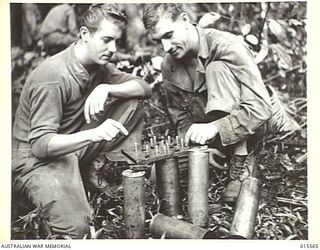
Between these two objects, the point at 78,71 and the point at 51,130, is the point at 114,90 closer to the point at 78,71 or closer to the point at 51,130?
the point at 78,71

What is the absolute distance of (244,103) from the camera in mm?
4121

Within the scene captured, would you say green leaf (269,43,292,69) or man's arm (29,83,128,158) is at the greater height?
green leaf (269,43,292,69)

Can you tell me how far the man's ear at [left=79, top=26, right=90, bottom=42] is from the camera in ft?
13.7

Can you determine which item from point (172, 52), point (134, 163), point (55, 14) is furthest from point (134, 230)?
point (55, 14)

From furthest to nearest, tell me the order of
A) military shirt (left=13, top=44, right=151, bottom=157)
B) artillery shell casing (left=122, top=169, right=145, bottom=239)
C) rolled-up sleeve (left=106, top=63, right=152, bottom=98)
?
rolled-up sleeve (left=106, top=63, right=152, bottom=98), military shirt (left=13, top=44, right=151, bottom=157), artillery shell casing (left=122, top=169, right=145, bottom=239)

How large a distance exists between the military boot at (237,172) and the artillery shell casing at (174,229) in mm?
299

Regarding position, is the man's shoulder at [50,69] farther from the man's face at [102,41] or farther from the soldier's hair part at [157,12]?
the soldier's hair part at [157,12]

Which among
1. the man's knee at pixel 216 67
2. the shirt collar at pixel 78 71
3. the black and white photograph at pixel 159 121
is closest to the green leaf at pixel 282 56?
the black and white photograph at pixel 159 121

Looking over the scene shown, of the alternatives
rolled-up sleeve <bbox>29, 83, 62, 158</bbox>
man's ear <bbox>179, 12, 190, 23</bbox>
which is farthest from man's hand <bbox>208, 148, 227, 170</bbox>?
rolled-up sleeve <bbox>29, 83, 62, 158</bbox>

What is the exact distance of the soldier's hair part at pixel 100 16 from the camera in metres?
4.16

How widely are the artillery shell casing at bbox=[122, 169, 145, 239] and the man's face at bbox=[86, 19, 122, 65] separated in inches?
33.4

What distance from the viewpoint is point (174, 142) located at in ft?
13.7

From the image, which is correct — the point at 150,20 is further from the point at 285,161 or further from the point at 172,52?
the point at 285,161

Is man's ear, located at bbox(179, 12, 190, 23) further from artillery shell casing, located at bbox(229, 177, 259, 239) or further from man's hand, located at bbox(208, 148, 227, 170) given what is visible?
artillery shell casing, located at bbox(229, 177, 259, 239)
